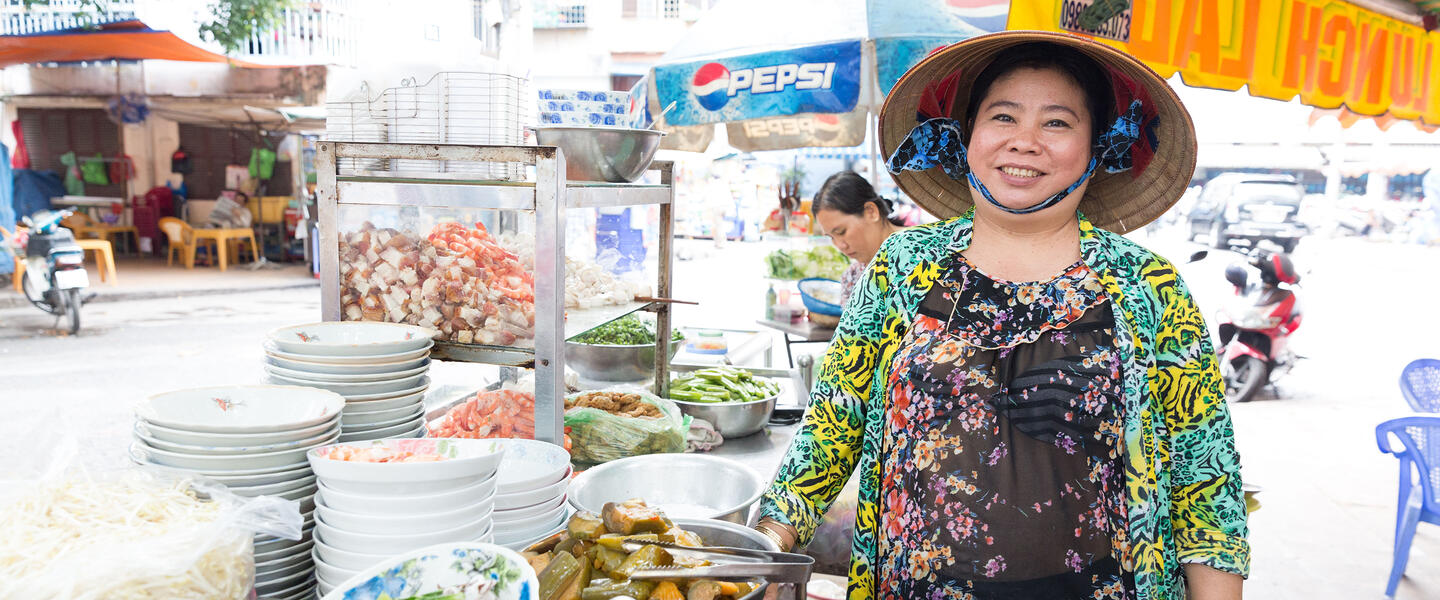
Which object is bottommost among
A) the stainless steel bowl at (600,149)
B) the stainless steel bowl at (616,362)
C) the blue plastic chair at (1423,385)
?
the blue plastic chair at (1423,385)

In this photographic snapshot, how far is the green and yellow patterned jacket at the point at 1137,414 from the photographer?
1.42 meters

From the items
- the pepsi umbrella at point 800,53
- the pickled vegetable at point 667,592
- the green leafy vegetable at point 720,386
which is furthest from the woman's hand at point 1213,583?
the pepsi umbrella at point 800,53

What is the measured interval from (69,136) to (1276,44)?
18.3 m

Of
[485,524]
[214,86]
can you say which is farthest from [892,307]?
[214,86]

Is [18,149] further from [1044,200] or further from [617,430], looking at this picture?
[1044,200]

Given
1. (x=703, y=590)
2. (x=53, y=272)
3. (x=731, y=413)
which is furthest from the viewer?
(x=53, y=272)

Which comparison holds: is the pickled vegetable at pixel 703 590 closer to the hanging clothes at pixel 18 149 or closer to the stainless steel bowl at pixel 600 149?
the stainless steel bowl at pixel 600 149

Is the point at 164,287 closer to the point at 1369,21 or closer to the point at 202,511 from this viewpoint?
the point at 202,511

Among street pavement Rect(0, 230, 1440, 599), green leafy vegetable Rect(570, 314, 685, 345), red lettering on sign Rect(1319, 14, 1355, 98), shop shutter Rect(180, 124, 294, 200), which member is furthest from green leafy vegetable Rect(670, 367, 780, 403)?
shop shutter Rect(180, 124, 294, 200)

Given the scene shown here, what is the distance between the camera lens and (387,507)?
130 cm

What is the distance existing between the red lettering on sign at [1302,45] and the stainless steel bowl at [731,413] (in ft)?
12.8

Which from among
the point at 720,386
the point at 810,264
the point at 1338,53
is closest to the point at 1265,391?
the point at 1338,53

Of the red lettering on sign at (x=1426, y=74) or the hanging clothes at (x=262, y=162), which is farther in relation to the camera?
the hanging clothes at (x=262, y=162)

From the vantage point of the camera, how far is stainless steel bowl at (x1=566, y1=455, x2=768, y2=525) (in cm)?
208
